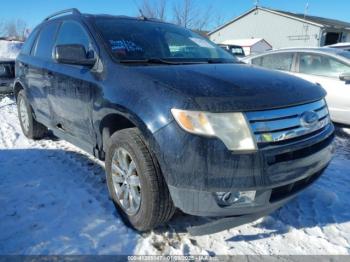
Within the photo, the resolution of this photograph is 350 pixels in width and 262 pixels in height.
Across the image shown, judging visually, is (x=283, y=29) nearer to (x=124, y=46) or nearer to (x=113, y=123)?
(x=124, y=46)

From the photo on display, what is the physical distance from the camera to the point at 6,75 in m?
7.96

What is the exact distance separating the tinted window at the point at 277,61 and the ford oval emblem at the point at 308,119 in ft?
13.9

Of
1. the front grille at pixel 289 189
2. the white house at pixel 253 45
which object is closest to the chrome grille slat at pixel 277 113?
the front grille at pixel 289 189

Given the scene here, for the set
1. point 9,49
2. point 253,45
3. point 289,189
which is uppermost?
point 289,189

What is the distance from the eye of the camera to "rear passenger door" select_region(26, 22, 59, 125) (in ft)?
13.3

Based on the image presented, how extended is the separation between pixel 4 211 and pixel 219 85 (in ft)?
7.28

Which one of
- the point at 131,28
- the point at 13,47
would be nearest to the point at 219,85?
the point at 131,28

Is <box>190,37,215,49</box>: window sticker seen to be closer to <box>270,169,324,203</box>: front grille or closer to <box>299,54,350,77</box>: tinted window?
<box>270,169,324,203</box>: front grille

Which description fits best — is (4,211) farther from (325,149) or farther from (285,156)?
(325,149)

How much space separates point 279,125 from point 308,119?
12.3 inches

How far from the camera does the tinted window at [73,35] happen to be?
3.28 m

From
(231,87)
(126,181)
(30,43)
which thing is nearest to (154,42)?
(231,87)

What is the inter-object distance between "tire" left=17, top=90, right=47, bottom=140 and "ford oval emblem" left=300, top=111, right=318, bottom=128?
3879mm

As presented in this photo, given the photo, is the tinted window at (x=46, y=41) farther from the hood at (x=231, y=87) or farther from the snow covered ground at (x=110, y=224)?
the hood at (x=231, y=87)
